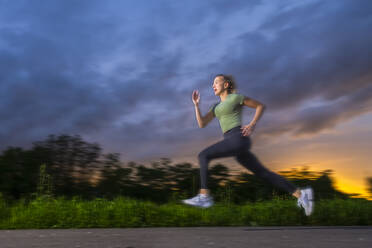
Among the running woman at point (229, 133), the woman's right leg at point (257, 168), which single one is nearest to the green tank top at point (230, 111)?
the running woman at point (229, 133)

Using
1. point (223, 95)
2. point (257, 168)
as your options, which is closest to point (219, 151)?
point (257, 168)

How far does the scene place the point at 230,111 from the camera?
528 cm

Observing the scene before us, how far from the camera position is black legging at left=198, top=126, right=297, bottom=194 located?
5.13 metres

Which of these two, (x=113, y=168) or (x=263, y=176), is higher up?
(x=113, y=168)

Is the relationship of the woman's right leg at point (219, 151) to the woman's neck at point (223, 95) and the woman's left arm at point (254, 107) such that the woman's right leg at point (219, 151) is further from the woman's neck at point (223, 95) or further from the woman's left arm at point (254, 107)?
the woman's neck at point (223, 95)

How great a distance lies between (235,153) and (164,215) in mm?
2902

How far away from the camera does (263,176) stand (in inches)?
219

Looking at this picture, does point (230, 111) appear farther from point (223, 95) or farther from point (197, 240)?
point (197, 240)

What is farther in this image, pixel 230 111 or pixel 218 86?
pixel 218 86

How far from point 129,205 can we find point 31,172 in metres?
3.69

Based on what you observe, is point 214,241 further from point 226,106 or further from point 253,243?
point 226,106

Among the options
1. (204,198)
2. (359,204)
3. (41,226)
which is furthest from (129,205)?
(359,204)

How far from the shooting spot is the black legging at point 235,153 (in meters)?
5.13

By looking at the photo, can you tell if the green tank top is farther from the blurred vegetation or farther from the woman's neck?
the blurred vegetation
